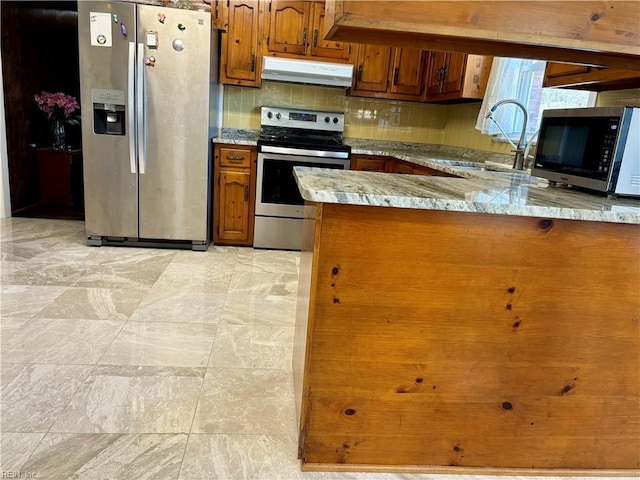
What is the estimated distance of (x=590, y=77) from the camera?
6.13 ft

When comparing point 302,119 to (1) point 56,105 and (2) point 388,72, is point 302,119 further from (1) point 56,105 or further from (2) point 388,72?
(1) point 56,105

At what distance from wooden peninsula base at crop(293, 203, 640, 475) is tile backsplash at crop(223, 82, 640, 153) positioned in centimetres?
270

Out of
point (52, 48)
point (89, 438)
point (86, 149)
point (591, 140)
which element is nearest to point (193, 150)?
point (86, 149)

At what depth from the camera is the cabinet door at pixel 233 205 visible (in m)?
3.79

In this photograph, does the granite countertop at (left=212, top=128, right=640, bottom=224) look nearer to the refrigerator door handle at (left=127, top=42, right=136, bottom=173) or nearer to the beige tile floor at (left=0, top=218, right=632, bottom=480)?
the beige tile floor at (left=0, top=218, right=632, bottom=480)

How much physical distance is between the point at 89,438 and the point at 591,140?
2.05 m

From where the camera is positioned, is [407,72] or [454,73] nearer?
[454,73]

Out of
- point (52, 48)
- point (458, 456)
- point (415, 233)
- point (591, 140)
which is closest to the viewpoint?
point (415, 233)

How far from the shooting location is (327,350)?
1.38 meters

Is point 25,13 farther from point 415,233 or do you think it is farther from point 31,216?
point 415,233

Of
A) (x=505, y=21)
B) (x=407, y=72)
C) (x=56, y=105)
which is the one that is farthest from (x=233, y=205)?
(x=505, y=21)

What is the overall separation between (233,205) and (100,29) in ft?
5.16

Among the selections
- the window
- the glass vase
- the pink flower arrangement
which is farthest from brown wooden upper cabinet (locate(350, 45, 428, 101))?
the glass vase

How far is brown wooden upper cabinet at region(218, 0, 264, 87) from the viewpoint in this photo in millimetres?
3730
